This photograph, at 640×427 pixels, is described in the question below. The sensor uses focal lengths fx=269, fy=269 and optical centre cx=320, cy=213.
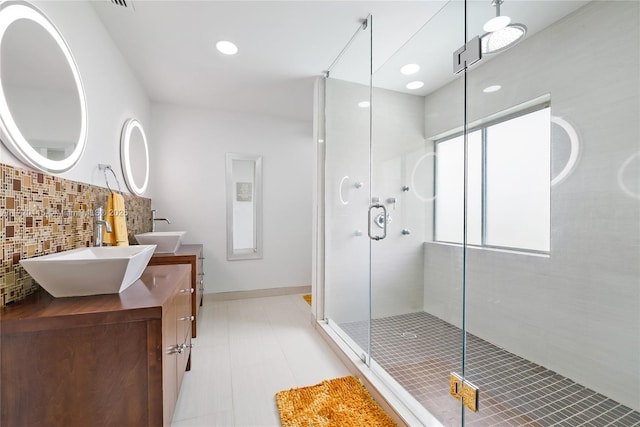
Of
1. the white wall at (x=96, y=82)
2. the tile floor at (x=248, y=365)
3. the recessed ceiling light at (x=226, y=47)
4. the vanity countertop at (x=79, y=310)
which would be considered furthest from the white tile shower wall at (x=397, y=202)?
the white wall at (x=96, y=82)

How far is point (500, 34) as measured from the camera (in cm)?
171

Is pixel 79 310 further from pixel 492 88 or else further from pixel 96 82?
pixel 492 88

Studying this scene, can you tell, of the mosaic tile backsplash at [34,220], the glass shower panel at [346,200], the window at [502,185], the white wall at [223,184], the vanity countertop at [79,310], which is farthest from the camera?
the white wall at [223,184]

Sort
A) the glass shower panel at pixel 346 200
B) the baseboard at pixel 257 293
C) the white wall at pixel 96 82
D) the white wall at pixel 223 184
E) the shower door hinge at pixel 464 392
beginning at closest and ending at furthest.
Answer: the shower door hinge at pixel 464 392
the white wall at pixel 96 82
the glass shower panel at pixel 346 200
the white wall at pixel 223 184
the baseboard at pixel 257 293

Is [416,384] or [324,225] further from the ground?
[324,225]

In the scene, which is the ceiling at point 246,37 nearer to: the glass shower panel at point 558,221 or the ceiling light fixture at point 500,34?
the ceiling light fixture at point 500,34

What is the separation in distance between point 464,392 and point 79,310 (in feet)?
5.77

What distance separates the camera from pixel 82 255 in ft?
4.28

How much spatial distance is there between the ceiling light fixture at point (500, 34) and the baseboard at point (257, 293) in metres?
3.28

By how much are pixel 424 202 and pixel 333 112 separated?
126 centimetres

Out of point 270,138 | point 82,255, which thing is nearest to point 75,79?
point 82,255

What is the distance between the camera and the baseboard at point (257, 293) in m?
3.46

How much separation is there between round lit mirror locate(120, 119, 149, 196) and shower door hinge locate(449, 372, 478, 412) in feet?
9.28

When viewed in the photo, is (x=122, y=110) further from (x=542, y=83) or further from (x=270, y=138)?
(x=542, y=83)
